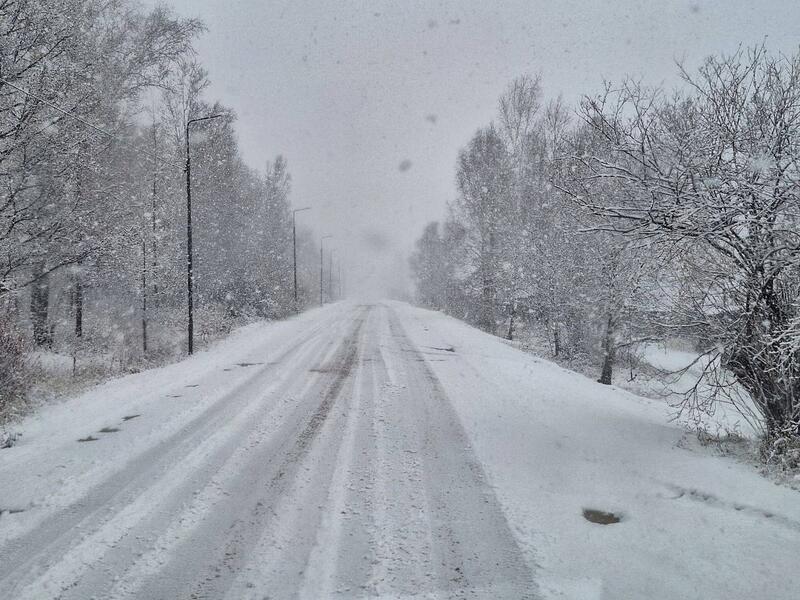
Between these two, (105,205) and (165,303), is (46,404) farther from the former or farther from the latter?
(165,303)

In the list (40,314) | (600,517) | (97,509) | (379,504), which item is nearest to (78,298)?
(40,314)

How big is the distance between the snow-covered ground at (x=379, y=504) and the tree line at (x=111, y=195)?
152 inches

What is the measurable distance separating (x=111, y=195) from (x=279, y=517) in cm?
1329

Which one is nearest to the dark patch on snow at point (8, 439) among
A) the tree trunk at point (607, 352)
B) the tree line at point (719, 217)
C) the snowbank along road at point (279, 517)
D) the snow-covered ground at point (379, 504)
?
the snow-covered ground at point (379, 504)

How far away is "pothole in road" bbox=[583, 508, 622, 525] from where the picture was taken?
3.47m

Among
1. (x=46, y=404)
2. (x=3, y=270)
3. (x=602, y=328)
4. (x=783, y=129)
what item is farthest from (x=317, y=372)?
(x=602, y=328)

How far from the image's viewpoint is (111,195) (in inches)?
509

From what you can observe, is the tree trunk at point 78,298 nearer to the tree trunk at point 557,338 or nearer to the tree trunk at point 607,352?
the tree trunk at point 607,352

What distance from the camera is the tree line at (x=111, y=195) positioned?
333 inches

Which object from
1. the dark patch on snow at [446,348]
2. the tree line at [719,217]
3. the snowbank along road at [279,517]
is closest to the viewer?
the snowbank along road at [279,517]

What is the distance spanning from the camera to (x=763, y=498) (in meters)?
3.66

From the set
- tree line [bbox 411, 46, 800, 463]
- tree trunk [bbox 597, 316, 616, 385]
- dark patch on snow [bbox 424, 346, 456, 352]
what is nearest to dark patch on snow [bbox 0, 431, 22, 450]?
tree line [bbox 411, 46, 800, 463]

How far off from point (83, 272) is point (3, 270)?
11.8 feet

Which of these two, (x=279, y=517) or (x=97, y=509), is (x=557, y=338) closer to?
(x=279, y=517)
